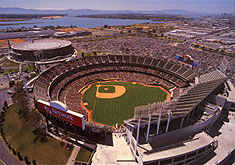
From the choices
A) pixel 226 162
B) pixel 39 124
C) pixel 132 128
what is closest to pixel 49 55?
pixel 39 124

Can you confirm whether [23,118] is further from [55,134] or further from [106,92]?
[106,92]

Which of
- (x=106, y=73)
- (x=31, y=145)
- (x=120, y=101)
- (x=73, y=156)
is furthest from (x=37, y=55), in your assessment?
(x=73, y=156)

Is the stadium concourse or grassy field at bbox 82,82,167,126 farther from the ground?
the stadium concourse

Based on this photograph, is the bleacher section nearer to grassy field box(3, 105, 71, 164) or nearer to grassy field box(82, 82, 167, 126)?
grassy field box(82, 82, 167, 126)

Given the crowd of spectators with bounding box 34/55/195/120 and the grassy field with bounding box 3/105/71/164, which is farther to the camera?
the crowd of spectators with bounding box 34/55/195/120

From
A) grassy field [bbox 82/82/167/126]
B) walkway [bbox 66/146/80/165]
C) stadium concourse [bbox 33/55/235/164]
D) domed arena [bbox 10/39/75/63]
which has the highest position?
domed arena [bbox 10/39/75/63]

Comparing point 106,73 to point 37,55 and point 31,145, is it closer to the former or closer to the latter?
point 37,55

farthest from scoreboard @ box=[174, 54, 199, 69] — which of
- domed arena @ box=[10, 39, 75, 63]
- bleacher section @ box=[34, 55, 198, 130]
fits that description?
domed arena @ box=[10, 39, 75, 63]
